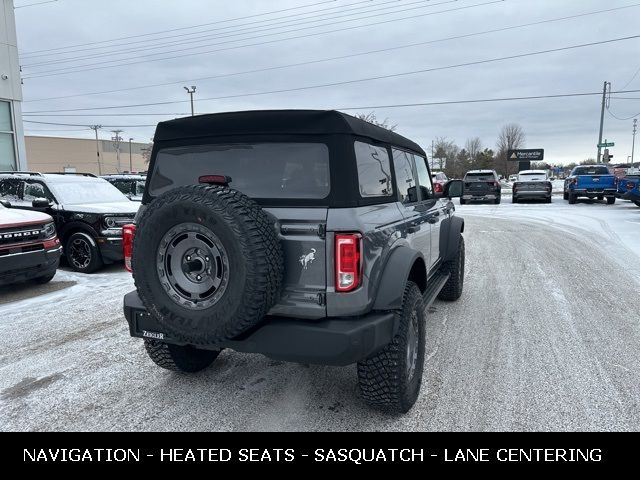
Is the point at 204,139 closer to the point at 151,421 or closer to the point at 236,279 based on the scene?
the point at 236,279

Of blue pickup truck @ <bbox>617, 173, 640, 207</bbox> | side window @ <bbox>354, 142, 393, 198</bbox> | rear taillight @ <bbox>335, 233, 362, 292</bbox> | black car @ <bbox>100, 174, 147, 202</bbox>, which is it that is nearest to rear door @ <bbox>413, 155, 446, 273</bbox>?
side window @ <bbox>354, 142, 393, 198</bbox>

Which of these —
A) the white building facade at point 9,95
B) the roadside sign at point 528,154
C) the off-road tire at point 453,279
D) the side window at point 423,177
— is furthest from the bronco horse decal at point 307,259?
the roadside sign at point 528,154

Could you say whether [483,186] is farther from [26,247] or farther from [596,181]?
[26,247]

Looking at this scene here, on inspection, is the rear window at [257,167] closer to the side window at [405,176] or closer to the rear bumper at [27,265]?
the side window at [405,176]

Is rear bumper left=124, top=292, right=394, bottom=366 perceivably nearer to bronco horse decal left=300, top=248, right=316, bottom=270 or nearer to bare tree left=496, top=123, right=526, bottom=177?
bronco horse decal left=300, top=248, right=316, bottom=270

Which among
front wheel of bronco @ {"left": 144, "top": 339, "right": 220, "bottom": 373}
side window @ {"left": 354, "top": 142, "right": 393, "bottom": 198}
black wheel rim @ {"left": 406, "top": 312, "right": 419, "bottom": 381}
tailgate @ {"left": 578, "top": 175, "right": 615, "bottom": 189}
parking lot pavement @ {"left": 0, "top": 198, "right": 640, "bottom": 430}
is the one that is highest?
side window @ {"left": 354, "top": 142, "right": 393, "bottom": 198}

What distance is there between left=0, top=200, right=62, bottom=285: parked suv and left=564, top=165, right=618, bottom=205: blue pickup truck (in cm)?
1981

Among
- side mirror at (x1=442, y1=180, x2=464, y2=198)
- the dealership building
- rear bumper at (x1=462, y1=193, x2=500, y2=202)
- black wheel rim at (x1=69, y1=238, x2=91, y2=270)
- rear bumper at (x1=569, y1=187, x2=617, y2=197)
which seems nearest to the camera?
side mirror at (x1=442, y1=180, x2=464, y2=198)

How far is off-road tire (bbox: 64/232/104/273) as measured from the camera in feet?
25.4

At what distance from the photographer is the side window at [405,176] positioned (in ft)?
12.6

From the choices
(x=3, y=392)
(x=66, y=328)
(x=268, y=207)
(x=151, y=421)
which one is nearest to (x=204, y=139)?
(x=268, y=207)

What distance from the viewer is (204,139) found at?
3213 millimetres

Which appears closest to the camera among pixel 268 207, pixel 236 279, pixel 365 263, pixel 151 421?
pixel 236 279
